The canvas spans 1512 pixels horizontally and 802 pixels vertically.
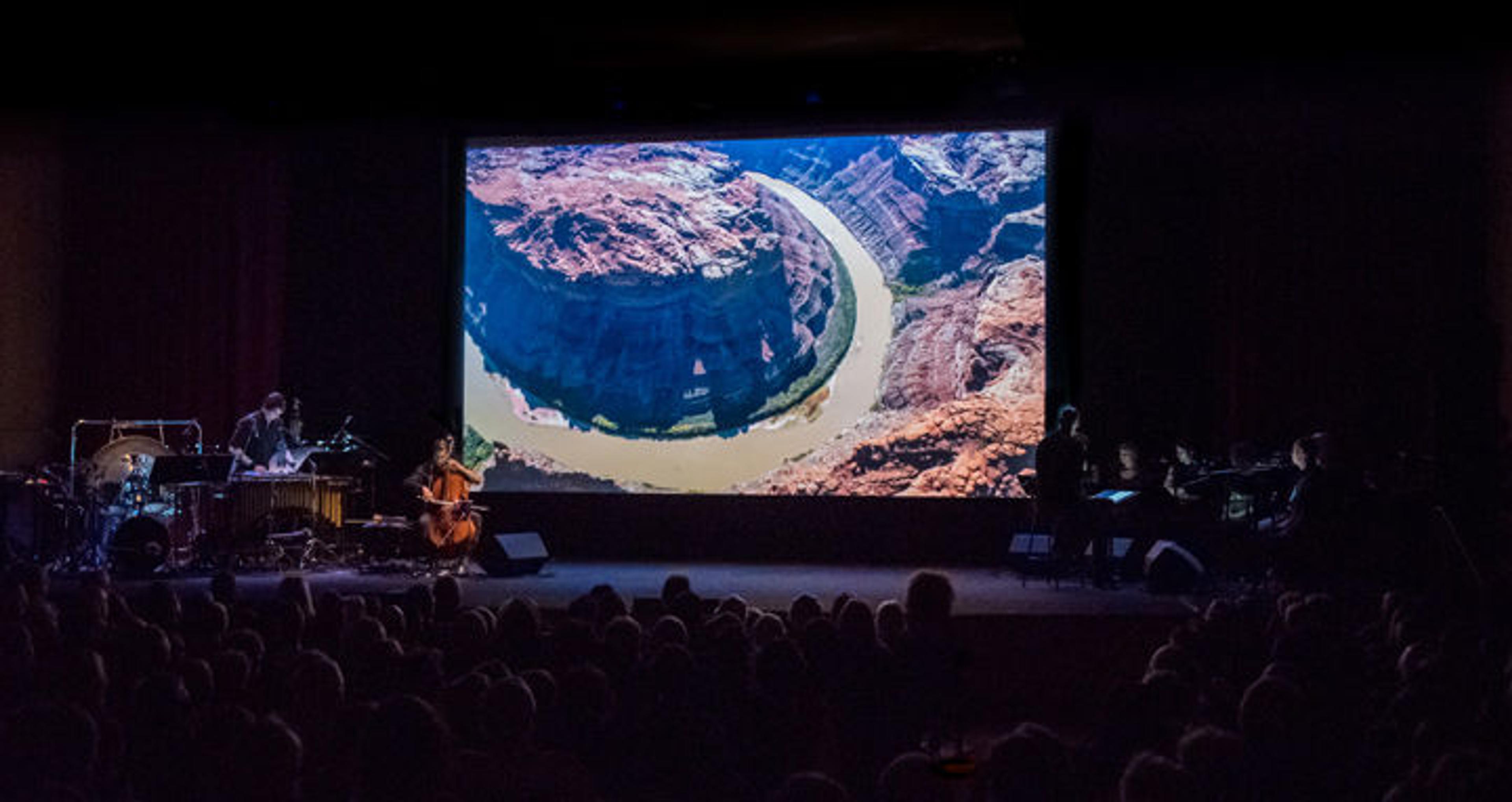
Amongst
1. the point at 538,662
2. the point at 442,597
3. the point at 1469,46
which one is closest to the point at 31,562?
the point at 442,597

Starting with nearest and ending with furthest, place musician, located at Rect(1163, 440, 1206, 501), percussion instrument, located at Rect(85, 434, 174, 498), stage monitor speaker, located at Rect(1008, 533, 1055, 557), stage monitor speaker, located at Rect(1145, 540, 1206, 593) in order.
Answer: stage monitor speaker, located at Rect(1145, 540, 1206, 593) → musician, located at Rect(1163, 440, 1206, 501) → stage monitor speaker, located at Rect(1008, 533, 1055, 557) → percussion instrument, located at Rect(85, 434, 174, 498)

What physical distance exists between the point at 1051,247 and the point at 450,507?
491cm

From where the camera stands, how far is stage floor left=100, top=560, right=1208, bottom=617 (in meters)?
7.50

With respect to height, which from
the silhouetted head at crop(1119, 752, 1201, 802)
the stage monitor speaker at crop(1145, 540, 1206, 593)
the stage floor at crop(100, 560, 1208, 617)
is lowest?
the stage floor at crop(100, 560, 1208, 617)

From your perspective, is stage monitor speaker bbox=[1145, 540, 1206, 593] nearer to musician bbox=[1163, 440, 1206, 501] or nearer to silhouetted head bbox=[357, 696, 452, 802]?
musician bbox=[1163, 440, 1206, 501]

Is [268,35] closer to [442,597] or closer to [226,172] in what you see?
[226,172]

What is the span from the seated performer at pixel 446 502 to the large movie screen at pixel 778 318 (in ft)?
4.25

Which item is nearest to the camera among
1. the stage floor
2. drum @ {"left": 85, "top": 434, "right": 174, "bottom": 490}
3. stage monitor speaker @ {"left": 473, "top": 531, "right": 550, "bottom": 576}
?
the stage floor

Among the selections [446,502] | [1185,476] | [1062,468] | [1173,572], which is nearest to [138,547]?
[446,502]

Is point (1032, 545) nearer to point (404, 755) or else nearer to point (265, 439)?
point (265, 439)

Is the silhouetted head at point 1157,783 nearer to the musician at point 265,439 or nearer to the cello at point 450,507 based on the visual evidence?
the cello at point 450,507

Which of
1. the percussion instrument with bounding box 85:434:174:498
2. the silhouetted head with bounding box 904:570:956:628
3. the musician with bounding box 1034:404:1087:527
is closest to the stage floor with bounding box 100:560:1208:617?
the musician with bounding box 1034:404:1087:527

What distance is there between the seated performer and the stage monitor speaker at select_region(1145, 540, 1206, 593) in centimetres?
468

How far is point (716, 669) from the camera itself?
11.6 feet
